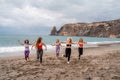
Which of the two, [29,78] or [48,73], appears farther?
[48,73]

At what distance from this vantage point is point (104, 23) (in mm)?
182250

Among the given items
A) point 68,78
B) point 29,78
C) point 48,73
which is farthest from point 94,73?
point 29,78

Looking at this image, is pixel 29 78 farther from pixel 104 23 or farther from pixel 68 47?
pixel 104 23

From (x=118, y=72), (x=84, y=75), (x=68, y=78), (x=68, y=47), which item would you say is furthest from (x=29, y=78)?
(x=68, y=47)

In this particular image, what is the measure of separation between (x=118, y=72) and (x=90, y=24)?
602 ft

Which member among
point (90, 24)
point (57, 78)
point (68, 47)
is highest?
point (90, 24)

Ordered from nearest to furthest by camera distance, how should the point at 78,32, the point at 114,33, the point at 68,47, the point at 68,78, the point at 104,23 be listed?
1. the point at 68,78
2. the point at 68,47
3. the point at 114,33
4. the point at 104,23
5. the point at 78,32

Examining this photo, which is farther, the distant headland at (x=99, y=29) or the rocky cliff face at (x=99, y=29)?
the rocky cliff face at (x=99, y=29)

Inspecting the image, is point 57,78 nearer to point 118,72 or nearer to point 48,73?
point 48,73

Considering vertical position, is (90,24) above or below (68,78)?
above

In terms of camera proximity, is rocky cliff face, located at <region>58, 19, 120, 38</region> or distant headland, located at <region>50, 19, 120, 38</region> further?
rocky cliff face, located at <region>58, 19, 120, 38</region>

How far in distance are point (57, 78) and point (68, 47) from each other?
Answer: 5160mm

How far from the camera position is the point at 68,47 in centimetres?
1402

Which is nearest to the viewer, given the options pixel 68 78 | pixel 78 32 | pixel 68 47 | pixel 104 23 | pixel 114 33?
pixel 68 78
